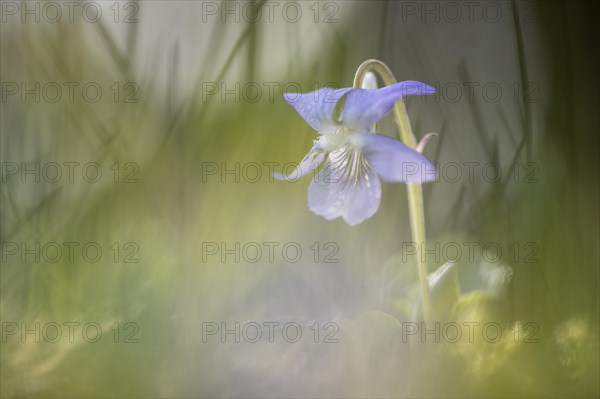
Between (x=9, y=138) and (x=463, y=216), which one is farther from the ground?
(x=9, y=138)

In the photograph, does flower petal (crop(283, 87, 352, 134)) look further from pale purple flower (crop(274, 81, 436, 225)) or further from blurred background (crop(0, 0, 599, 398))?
blurred background (crop(0, 0, 599, 398))

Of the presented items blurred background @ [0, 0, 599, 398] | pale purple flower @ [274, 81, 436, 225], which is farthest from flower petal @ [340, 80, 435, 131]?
blurred background @ [0, 0, 599, 398]

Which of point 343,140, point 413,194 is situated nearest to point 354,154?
point 343,140

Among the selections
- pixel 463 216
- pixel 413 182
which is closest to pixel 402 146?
pixel 413 182

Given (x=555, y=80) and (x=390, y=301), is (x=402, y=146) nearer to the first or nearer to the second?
(x=390, y=301)

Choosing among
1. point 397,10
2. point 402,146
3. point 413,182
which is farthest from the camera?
point 397,10

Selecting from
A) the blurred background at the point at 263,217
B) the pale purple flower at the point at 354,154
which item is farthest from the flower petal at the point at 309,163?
the blurred background at the point at 263,217

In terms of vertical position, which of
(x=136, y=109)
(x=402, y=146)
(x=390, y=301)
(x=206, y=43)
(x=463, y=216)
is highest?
(x=206, y=43)

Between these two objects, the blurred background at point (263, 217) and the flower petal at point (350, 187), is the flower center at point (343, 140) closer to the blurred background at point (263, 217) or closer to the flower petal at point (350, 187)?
the flower petal at point (350, 187)
